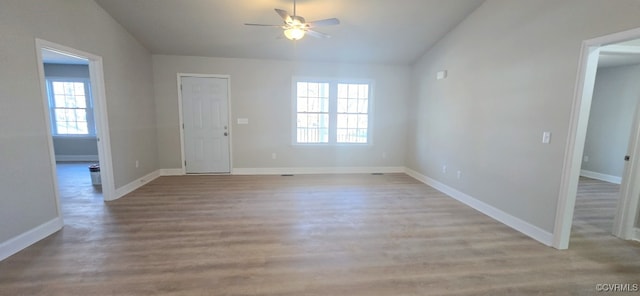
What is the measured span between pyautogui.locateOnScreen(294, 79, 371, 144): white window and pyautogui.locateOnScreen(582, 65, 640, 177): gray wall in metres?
4.72

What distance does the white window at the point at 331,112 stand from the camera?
559 cm

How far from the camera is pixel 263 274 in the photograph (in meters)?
2.06

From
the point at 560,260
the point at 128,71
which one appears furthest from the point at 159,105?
the point at 560,260

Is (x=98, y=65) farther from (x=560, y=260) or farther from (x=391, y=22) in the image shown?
(x=560, y=260)

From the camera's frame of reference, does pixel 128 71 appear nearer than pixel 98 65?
No

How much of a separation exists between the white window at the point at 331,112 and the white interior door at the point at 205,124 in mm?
1540

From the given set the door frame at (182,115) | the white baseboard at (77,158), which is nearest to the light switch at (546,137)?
the door frame at (182,115)

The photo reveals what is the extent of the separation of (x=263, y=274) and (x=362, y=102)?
14.7ft

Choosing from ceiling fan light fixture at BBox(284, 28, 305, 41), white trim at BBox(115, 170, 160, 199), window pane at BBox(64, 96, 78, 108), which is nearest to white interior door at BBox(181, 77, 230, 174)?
white trim at BBox(115, 170, 160, 199)

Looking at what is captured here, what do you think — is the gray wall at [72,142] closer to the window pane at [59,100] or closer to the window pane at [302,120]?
the window pane at [59,100]

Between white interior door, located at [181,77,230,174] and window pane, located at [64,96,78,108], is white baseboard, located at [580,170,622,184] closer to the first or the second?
white interior door, located at [181,77,230,174]

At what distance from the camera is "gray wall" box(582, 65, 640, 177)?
4.86 meters

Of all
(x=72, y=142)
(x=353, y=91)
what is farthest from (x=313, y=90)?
(x=72, y=142)

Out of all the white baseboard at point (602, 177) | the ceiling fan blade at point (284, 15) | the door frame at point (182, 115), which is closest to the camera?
the ceiling fan blade at point (284, 15)
